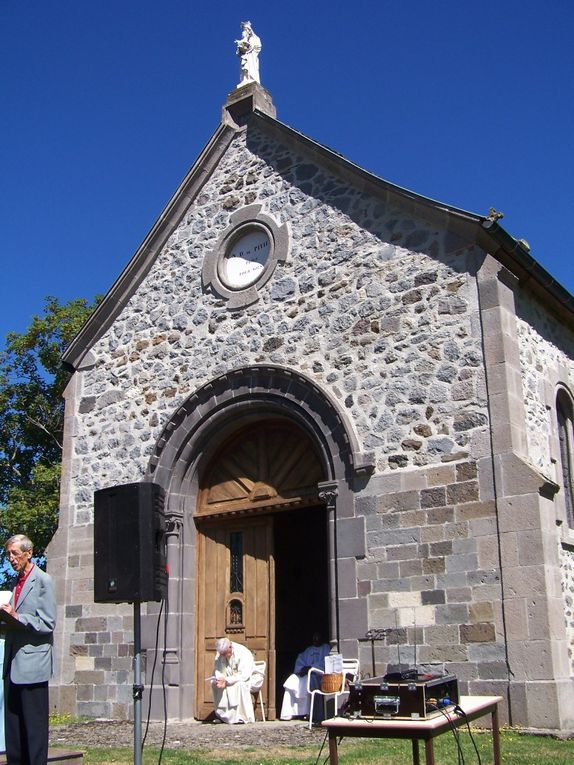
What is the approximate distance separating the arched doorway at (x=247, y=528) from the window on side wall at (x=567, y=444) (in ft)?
10.2

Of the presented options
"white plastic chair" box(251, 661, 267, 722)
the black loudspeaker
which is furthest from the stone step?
"white plastic chair" box(251, 661, 267, 722)

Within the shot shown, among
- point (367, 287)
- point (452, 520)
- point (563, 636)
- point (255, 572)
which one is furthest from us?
point (255, 572)

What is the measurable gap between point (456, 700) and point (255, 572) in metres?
6.37

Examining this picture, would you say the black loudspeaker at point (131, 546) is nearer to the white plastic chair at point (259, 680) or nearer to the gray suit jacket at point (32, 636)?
the gray suit jacket at point (32, 636)

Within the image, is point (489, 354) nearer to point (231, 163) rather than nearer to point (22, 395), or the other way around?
point (231, 163)

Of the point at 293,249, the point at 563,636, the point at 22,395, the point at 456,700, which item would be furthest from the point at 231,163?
the point at 22,395

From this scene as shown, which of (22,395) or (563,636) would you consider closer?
(563,636)

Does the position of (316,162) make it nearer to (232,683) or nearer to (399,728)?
(232,683)

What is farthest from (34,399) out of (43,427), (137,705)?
(137,705)

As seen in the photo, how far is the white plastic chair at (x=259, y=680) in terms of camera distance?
36.1 feet

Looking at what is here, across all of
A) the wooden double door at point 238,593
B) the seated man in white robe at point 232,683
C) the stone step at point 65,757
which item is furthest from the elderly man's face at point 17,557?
the wooden double door at point 238,593

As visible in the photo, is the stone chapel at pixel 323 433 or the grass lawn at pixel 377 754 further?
the stone chapel at pixel 323 433

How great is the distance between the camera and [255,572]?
1180cm

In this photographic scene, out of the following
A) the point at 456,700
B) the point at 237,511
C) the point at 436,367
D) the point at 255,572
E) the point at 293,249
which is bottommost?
the point at 456,700
